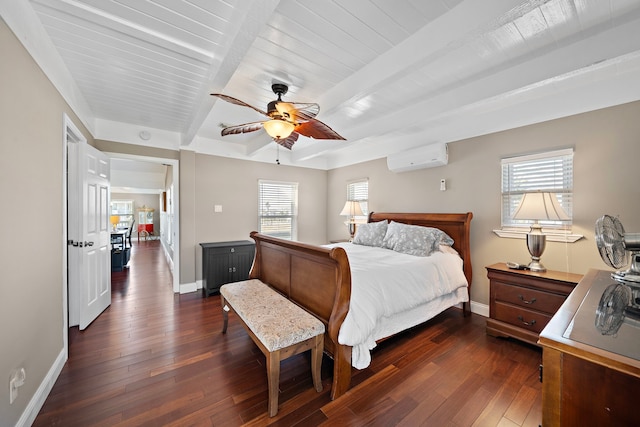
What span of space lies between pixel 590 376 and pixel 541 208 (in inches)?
85.6

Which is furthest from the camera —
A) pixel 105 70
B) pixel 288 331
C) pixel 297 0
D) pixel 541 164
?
pixel 541 164

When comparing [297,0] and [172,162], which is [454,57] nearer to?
[297,0]

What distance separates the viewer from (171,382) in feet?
6.21

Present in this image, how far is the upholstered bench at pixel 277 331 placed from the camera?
1.60 m

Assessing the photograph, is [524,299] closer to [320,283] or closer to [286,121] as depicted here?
[320,283]

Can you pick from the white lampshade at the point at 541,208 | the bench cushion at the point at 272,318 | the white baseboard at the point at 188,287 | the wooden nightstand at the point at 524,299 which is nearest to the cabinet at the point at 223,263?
the white baseboard at the point at 188,287

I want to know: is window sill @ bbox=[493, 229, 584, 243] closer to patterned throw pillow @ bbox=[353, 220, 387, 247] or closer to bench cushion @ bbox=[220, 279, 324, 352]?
patterned throw pillow @ bbox=[353, 220, 387, 247]

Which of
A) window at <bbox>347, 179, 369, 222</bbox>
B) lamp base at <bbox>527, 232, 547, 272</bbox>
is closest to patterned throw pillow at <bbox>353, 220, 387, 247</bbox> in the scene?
window at <bbox>347, 179, 369, 222</bbox>

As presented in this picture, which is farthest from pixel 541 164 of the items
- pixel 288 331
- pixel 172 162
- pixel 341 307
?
pixel 172 162

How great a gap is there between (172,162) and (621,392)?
4801 millimetres

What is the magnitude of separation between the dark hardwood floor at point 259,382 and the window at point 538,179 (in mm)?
1378

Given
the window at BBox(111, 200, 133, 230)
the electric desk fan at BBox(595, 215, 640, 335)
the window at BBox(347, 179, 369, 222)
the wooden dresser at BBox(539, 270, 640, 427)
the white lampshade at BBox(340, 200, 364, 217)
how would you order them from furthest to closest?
the window at BBox(111, 200, 133, 230) → the window at BBox(347, 179, 369, 222) → the white lampshade at BBox(340, 200, 364, 217) → the electric desk fan at BBox(595, 215, 640, 335) → the wooden dresser at BBox(539, 270, 640, 427)

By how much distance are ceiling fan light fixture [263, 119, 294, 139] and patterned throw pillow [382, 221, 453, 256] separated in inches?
80.1

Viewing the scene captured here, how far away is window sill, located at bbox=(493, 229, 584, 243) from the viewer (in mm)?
2479
